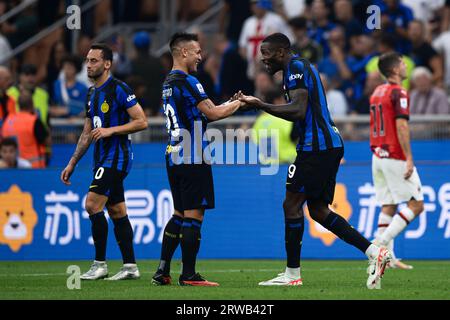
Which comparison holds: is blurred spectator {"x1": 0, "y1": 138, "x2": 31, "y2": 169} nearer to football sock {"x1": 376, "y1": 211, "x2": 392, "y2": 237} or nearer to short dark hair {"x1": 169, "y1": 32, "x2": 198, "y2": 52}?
football sock {"x1": 376, "y1": 211, "x2": 392, "y2": 237}

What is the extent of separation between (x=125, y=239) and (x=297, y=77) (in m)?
2.94

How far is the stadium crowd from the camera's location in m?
18.4

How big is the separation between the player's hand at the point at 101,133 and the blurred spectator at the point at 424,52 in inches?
331

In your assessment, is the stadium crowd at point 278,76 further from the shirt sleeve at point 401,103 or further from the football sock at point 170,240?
the football sock at point 170,240

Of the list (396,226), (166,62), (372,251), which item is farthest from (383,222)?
(166,62)

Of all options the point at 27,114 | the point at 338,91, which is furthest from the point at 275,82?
the point at 27,114

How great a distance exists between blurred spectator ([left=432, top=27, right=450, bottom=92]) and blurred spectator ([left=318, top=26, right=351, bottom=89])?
5.22ft

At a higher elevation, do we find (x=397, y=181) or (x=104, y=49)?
(x=104, y=49)

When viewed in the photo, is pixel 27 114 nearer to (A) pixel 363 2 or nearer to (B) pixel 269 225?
(B) pixel 269 225

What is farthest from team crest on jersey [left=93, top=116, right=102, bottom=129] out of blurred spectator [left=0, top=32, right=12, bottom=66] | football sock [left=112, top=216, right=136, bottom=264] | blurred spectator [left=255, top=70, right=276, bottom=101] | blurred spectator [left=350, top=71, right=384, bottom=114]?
blurred spectator [left=0, top=32, right=12, bottom=66]

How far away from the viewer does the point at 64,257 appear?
1697 cm

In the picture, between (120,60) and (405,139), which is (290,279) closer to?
(405,139)

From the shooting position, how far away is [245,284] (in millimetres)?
11781

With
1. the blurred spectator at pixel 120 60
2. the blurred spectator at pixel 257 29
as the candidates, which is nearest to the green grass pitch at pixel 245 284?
the blurred spectator at pixel 257 29
